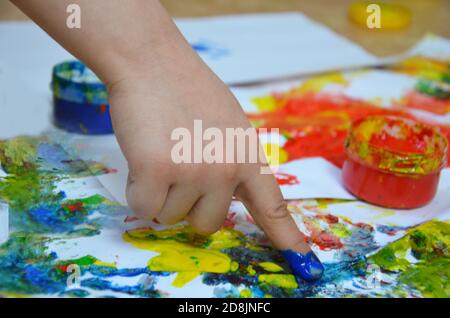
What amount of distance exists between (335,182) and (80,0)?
1.26 ft

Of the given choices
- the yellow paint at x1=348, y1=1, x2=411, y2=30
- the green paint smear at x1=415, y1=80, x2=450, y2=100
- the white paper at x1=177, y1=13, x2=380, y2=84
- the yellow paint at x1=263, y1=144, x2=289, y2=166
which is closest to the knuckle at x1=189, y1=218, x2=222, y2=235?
the yellow paint at x1=263, y1=144, x2=289, y2=166

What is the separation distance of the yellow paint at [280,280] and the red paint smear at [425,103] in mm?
490

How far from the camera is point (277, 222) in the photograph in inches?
23.6

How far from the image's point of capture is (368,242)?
659 millimetres

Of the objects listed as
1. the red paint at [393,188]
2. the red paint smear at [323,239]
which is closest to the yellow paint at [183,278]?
the red paint smear at [323,239]

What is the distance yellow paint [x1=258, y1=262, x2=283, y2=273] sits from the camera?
1.97 feet

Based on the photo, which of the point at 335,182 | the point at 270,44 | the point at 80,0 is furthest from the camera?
the point at 270,44

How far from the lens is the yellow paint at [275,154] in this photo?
2.64ft

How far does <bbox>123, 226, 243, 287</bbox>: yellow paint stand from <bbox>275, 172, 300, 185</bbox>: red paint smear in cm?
12

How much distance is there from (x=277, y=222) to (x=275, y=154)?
23cm

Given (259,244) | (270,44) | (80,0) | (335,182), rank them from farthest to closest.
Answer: (270,44) → (335,182) → (259,244) → (80,0)
